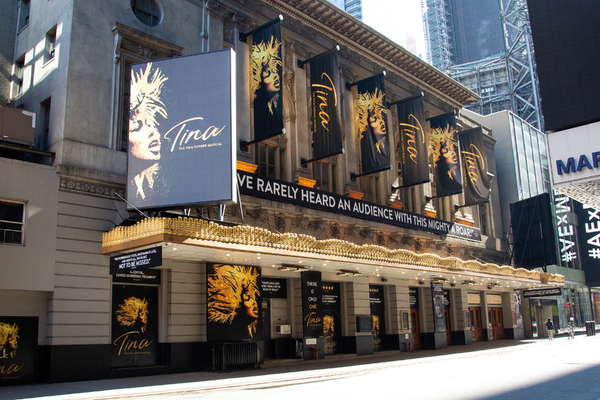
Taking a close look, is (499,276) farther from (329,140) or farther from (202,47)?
(202,47)

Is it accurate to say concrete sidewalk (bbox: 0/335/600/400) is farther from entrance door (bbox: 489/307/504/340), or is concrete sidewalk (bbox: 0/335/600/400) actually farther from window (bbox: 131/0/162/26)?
entrance door (bbox: 489/307/504/340)

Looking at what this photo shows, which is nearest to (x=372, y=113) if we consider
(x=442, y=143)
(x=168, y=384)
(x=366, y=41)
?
(x=366, y=41)

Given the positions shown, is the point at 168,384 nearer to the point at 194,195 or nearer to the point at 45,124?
the point at 194,195

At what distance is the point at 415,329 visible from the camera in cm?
Result: 3466

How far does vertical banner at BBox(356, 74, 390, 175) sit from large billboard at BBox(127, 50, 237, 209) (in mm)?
12058

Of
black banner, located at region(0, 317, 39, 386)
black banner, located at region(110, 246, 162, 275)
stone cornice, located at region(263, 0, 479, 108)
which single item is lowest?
black banner, located at region(0, 317, 39, 386)

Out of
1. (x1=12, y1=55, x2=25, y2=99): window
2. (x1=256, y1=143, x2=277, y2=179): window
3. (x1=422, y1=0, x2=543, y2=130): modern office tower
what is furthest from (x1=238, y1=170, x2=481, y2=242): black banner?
(x1=422, y1=0, x2=543, y2=130): modern office tower

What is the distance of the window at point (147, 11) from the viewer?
888 inches

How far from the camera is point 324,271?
27094mm

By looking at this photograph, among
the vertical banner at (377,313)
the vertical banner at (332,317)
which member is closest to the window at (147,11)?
the vertical banner at (332,317)

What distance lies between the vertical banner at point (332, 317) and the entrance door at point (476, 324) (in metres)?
16.3

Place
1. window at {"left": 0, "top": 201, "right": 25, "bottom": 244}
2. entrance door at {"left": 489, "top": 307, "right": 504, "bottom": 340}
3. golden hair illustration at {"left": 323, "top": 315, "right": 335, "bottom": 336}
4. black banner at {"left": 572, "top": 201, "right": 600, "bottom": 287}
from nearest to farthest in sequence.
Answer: window at {"left": 0, "top": 201, "right": 25, "bottom": 244} < golden hair illustration at {"left": 323, "top": 315, "right": 335, "bottom": 336} < entrance door at {"left": 489, "top": 307, "right": 504, "bottom": 340} < black banner at {"left": 572, "top": 201, "right": 600, "bottom": 287}

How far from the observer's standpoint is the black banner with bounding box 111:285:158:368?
19.2 m

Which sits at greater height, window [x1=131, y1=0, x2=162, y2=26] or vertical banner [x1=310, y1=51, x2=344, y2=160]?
window [x1=131, y1=0, x2=162, y2=26]
